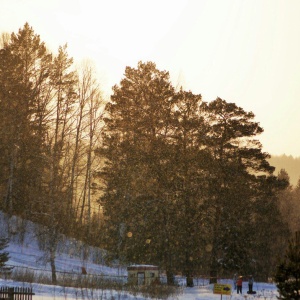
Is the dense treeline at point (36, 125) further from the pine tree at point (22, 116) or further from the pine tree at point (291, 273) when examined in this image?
the pine tree at point (291, 273)

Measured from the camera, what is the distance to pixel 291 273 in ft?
68.4

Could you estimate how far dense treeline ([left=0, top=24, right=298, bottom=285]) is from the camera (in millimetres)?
42062

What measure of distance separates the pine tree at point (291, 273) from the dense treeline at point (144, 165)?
18.8 m

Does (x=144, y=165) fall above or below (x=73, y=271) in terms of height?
above

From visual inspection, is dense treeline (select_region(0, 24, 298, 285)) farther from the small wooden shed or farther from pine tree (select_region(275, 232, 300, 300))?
pine tree (select_region(275, 232, 300, 300))

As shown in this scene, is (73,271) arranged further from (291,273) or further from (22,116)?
(291,273)

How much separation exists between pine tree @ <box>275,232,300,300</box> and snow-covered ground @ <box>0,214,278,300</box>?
8747mm

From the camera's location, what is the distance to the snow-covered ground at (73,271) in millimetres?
28453

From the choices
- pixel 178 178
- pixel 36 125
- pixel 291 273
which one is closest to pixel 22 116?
pixel 36 125

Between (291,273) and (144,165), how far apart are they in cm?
2274

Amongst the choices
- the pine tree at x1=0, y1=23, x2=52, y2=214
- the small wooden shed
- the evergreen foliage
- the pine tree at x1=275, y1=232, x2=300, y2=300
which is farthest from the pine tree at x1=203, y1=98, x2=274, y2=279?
the pine tree at x1=275, y1=232, x2=300, y2=300

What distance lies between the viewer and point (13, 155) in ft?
162

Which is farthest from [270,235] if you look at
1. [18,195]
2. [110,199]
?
[18,195]

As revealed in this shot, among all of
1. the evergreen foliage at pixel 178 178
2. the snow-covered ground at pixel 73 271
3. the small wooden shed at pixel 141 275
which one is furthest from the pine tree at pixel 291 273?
the evergreen foliage at pixel 178 178
